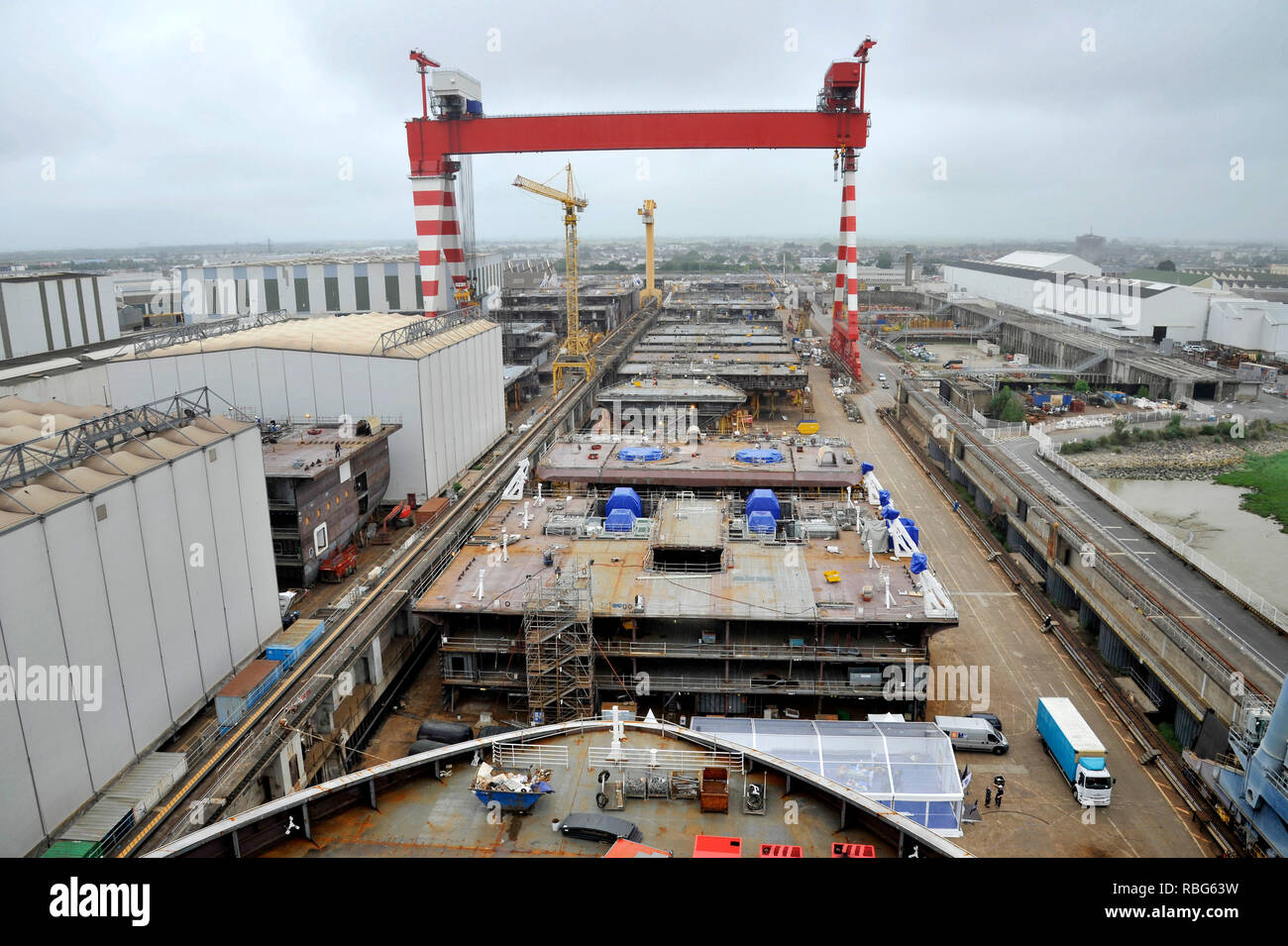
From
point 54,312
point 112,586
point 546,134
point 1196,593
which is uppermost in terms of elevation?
point 546,134

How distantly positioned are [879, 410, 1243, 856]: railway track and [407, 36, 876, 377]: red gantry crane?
118 feet

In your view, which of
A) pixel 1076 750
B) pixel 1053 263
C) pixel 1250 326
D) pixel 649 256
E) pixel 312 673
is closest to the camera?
pixel 1076 750

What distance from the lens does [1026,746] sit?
2297 centimetres

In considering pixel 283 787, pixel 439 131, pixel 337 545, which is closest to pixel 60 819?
pixel 283 787

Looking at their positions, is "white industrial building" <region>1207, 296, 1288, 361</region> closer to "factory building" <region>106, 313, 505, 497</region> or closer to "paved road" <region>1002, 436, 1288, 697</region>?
"paved road" <region>1002, 436, 1288, 697</region>

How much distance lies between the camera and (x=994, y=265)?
134m

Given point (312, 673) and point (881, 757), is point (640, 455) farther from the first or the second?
point (881, 757)

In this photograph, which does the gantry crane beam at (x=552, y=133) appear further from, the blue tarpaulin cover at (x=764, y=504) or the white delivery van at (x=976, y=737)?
the white delivery van at (x=976, y=737)

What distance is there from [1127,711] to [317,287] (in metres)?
71.3

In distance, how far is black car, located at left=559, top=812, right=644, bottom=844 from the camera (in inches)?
402

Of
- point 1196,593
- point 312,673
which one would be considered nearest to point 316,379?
point 312,673

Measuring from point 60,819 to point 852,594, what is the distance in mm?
20198

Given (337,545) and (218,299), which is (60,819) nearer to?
(337,545)
